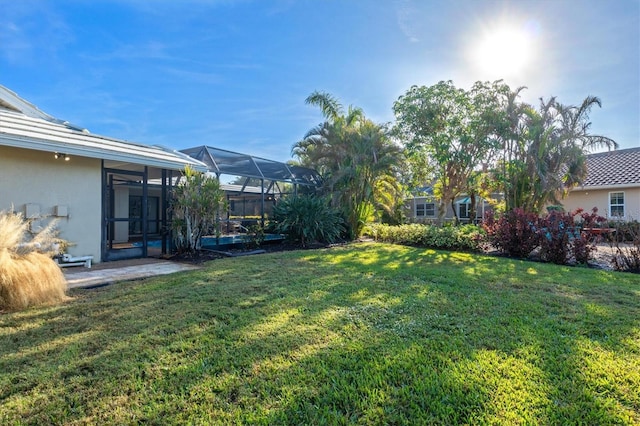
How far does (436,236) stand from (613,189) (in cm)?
1224

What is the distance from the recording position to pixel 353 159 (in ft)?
43.0

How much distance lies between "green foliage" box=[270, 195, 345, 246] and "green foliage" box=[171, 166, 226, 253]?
2.94m

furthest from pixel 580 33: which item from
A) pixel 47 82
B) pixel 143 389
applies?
pixel 47 82

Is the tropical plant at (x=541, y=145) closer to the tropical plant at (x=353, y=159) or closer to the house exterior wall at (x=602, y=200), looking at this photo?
the tropical plant at (x=353, y=159)

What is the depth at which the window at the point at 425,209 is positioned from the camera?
84.9ft

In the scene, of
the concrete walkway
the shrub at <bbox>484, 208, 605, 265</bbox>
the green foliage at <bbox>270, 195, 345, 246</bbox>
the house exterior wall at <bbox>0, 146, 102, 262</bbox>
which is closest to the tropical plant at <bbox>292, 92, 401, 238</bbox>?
the green foliage at <bbox>270, 195, 345, 246</bbox>

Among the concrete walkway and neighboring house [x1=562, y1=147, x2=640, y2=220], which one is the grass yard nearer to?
the concrete walkway

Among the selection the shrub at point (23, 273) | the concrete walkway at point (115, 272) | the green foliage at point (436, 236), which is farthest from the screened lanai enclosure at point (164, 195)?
the green foliage at point (436, 236)

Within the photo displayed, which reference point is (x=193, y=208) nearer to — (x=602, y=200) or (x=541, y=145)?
(x=541, y=145)

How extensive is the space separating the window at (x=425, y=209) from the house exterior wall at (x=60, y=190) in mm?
23470

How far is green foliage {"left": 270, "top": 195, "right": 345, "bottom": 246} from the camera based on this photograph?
11.3 metres

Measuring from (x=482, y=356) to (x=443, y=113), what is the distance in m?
13.1

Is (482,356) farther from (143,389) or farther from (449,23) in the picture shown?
(449,23)

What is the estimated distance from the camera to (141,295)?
15.6ft
